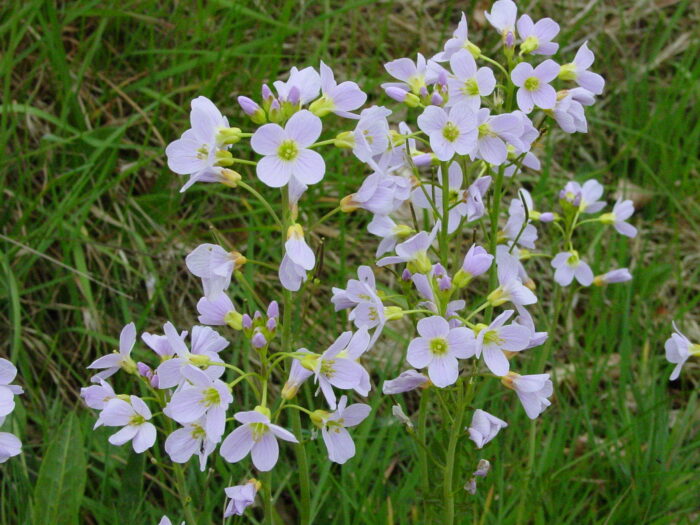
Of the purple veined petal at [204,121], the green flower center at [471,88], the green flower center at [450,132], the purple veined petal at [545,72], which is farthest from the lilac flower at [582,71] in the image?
the purple veined petal at [204,121]

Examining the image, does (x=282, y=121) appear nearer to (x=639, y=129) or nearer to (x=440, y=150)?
(x=440, y=150)

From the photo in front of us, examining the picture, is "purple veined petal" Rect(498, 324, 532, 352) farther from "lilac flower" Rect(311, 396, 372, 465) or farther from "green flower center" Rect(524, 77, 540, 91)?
"green flower center" Rect(524, 77, 540, 91)

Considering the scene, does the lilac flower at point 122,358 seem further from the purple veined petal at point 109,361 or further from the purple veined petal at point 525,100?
the purple veined petal at point 525,100

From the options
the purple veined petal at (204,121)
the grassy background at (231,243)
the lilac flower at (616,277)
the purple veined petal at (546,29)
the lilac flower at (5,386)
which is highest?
the purple veined petal at (546,29)

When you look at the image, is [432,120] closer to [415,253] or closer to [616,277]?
[415,253]

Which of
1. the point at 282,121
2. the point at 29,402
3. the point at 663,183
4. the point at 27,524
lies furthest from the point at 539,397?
the point at 663,183

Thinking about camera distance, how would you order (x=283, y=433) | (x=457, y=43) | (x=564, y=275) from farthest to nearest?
1. (x=564, y=275)
2. (x=457, y=43)
3. (x=283, y=433)

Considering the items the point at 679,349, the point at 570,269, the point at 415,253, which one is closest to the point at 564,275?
the point at 570,269
